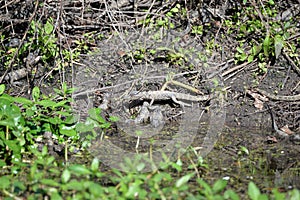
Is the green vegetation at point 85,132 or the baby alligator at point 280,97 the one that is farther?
the baby alligator at point 280,97

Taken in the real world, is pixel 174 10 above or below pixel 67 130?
above

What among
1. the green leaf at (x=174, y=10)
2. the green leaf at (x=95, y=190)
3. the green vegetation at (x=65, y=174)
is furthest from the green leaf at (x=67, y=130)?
the green leaf at (x=174, y=10)

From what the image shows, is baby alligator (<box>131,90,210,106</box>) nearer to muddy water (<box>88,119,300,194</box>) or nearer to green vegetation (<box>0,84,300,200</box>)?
muddy water (<box>88,119,300,194</box>)

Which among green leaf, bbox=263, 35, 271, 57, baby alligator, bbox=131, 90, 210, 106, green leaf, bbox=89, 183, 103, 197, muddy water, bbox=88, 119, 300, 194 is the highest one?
green leaf, bbox=263, 35, 271, 57

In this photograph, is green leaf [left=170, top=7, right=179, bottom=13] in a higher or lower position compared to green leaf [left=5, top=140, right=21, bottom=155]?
higher

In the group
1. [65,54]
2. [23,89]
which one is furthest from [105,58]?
[23,89]

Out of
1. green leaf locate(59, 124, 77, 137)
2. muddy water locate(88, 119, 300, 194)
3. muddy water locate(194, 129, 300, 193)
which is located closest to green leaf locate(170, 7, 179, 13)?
muddy water locate(88, 119, 300, 194)

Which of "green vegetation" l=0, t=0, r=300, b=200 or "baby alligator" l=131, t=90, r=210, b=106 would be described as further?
"baby alligator" l=131, t=90, r=210, b=106

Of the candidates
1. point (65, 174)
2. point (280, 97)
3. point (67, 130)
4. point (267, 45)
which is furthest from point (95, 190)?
point (267, 45)

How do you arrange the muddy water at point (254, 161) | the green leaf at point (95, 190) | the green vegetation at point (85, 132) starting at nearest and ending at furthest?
the green leaf at point (95, 190)
the green vegetation at point (85, 132)
the muddy water at point (254, 161)

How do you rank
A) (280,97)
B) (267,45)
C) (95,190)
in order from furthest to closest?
(267,45), (280,97), (95,190)

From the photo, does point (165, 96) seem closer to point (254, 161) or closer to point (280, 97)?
point (280, 97)

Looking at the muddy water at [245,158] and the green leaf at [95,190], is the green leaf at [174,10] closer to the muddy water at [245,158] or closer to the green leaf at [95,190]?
the muddy water at [245,158]

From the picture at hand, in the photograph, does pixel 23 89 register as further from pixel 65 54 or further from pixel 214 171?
pixel 214 171
